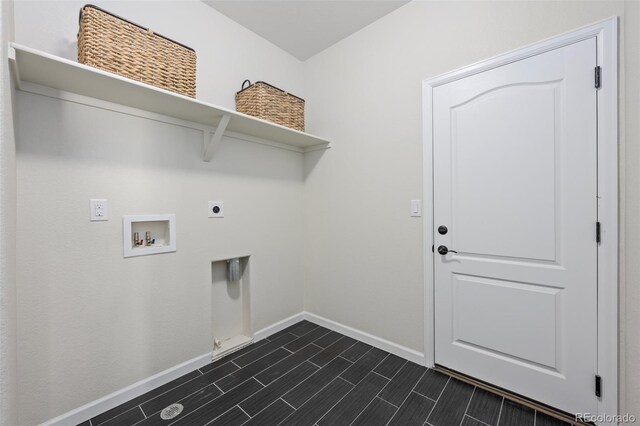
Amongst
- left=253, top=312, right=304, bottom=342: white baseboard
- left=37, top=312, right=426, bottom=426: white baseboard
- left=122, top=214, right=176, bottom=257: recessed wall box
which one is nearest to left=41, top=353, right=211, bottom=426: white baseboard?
left=37, top=312, right=426, bottom=426: white baseboard

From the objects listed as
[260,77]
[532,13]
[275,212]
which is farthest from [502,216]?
[260,77]

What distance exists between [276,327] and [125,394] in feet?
3.84

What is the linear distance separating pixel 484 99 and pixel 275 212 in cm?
182

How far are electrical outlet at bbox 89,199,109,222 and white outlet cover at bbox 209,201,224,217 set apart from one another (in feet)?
2.07

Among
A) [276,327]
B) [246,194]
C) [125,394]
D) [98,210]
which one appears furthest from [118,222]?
[276,327]

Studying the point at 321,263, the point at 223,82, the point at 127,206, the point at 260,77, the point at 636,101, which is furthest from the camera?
the point at 321,263

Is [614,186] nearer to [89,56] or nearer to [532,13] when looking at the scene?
[532,13]

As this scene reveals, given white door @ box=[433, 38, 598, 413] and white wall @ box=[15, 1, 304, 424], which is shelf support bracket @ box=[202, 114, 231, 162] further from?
white door @ box=[433, 38, 598, 413]

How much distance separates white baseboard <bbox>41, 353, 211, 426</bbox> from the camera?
4.66 feet

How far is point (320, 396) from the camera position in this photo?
1664mm

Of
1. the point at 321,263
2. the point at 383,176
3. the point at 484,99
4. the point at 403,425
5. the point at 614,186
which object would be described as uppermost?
the point at 484,99

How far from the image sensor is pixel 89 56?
1.27 metres

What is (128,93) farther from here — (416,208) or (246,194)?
(416,208)

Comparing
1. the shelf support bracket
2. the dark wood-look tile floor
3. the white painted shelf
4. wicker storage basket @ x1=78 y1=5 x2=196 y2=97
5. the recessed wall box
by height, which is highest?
wicker storage basket @ x1=78 y1=5 x2=196 y2=97
